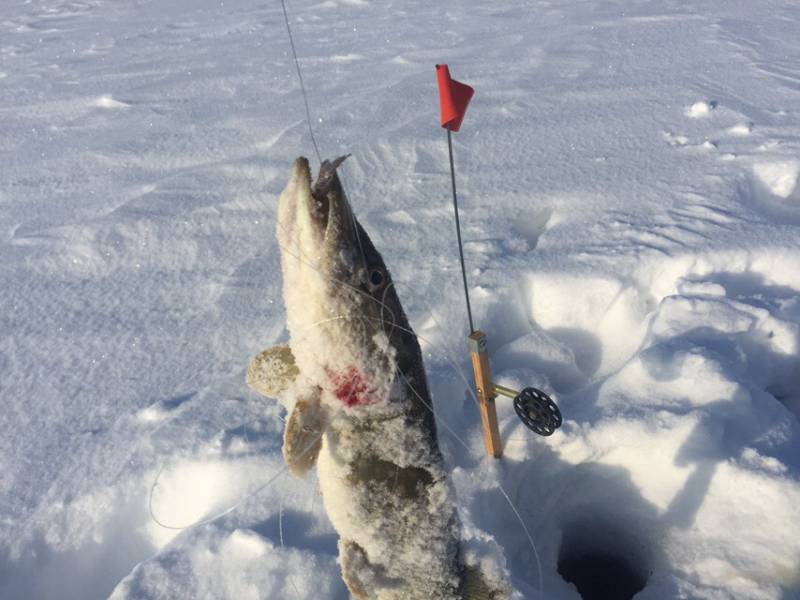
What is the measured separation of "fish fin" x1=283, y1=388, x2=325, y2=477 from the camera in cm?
111

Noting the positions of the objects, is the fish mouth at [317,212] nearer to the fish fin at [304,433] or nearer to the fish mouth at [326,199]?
the fish mouth at [326,199]

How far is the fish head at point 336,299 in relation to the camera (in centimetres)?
108

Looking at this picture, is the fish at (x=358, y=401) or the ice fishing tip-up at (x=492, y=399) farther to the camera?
the ice fishing tip-up at (x=492, y=399)

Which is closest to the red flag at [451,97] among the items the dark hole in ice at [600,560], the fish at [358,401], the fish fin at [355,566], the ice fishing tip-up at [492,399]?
the ice fishing tip-up at [492,399]

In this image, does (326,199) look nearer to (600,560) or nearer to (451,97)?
(451,97)

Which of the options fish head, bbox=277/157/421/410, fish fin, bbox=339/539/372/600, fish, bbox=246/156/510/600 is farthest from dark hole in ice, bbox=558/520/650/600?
fish head, bbox=277/157/421/410

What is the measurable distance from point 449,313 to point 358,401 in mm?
1423

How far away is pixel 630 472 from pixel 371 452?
1.29 m

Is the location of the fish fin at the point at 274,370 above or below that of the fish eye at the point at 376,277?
below

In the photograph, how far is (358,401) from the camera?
118 cm

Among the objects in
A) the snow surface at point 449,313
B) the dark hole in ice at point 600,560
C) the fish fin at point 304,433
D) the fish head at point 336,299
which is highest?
the fish head at point 336,299

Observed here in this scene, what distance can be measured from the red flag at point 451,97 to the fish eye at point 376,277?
1.54ft

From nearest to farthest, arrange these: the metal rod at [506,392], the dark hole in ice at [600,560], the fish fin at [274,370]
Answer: the fish fin at [274,370] < the metal rod at [506,392] < the dark hole in ice at [600,560]

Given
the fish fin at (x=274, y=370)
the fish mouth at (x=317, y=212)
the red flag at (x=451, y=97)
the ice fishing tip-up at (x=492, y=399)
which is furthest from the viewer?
the ice fishing tip-up at (x=492, y=399)
